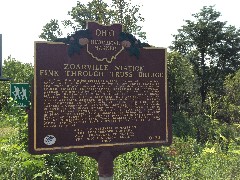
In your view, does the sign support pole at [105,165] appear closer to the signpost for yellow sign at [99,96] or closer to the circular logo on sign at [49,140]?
the signpost for yellow sign at [99,96]

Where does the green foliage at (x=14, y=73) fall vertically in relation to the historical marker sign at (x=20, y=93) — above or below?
above

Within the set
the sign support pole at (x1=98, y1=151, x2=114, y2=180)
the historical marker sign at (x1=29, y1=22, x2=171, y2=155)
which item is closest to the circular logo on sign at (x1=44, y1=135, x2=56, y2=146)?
the historical marker sign at (x1=29, y1=22, x2=171, y2=155)

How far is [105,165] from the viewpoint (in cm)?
528

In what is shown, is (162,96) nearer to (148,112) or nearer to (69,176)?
(148,112)

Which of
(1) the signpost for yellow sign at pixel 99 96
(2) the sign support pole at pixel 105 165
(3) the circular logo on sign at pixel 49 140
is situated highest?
(1) the signpost for yellow sign at pixel 99 96

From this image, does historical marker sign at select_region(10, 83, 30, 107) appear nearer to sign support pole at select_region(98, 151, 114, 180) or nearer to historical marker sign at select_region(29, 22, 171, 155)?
sign support pole at select_region(98, 151, 114, 180)

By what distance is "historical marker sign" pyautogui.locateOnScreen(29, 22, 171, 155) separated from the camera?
15.7 ft

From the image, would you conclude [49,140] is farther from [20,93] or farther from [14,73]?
[14,73]

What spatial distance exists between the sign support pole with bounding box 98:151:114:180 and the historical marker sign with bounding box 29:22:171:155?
0.18 meters

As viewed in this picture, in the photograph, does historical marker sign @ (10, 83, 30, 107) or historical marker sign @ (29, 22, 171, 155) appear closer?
historical marker sign @ (29, 22, 171, 155)

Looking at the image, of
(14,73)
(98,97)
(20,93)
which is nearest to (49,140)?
(98,97)

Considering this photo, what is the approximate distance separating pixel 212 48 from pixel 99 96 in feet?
108

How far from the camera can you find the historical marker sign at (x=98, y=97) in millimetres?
4785

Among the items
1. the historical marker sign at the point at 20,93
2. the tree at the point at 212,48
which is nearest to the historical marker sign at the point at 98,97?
the historical marker sign at the point at 20,93
